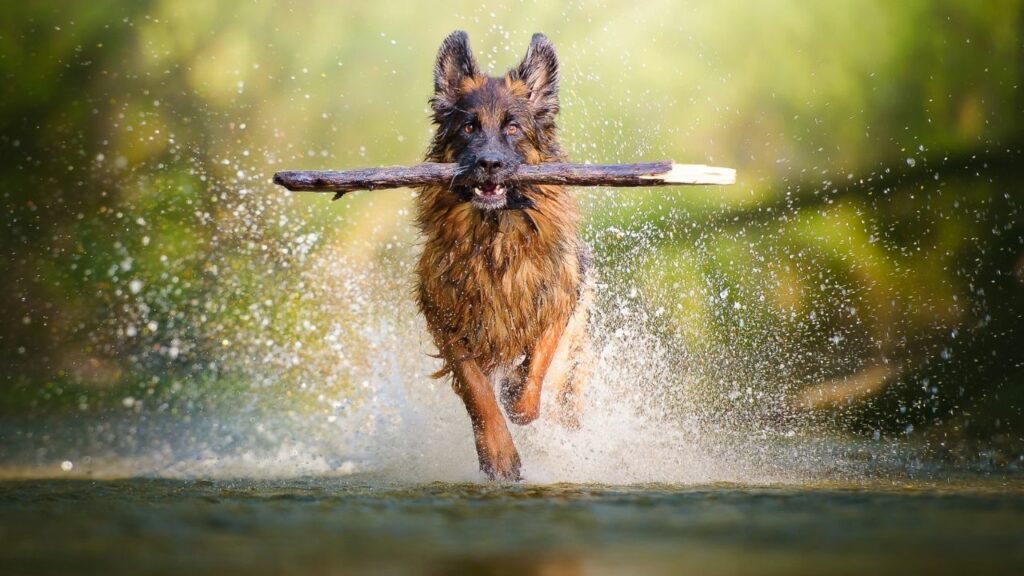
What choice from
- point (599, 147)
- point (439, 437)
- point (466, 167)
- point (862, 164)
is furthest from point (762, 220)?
point (466, 167)

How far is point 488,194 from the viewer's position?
5352mm

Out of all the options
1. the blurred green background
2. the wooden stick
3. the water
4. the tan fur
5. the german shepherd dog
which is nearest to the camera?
the water

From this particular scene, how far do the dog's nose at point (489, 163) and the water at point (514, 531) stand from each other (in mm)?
1771

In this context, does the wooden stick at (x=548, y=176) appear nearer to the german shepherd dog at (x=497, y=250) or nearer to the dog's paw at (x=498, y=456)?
the german shepherd dog at (x=497, y=250)

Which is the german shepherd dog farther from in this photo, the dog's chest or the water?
the water

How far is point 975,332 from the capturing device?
26.5 ft

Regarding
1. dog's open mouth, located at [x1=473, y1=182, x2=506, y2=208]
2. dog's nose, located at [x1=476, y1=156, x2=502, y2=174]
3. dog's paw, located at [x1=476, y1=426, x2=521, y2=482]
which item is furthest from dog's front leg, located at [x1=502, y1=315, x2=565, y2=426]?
dog's nose, located at [x1=476, y1=156, x2=502, y2=174]

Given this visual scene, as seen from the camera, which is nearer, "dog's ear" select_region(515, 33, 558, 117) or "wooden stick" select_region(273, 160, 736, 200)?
"wooden stick" select_region(273, 160, 736, 200)

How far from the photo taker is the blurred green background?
26.6ft

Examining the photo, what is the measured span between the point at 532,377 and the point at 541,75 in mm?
1661

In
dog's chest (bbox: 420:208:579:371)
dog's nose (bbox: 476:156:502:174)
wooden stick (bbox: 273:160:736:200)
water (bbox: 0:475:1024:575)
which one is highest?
dog's nose (bbox: 476:156:502:174)

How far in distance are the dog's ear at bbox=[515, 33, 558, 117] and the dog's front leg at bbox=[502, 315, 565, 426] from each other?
1.21 m

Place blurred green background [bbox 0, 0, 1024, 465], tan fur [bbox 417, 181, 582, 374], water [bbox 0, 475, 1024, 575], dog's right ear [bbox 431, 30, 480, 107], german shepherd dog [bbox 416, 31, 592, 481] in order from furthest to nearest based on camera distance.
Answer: blurred green background [bbox 0, 0, 1024, 465], dog's right ear [bbox 431, 30, 480, 107], tan fur [bbox 417, 181, 582, 374], german shepherd dog [bbox 416, 31, 592, 481], water [bbox 0, 475, 1024, 575]

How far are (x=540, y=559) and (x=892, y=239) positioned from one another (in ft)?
21.6
